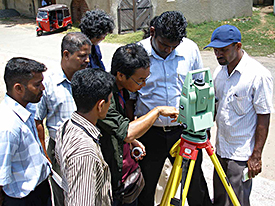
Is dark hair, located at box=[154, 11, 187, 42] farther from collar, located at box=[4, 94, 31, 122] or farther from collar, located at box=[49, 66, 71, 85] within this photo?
collar, located at box=[4, 94, 31, 122]

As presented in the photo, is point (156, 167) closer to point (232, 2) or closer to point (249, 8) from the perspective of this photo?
point (232, 2)

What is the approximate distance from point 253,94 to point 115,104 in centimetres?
113

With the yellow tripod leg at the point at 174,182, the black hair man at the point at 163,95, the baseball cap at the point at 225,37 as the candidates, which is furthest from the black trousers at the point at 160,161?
the baseball cap at the point at 225,37

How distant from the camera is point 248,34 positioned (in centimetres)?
1157

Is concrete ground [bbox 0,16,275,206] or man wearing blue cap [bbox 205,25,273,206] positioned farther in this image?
concrete ground [bbox 0,16,275,206]

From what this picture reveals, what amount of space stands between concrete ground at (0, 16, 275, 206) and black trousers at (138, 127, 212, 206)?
62 cm

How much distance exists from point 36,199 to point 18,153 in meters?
0.41

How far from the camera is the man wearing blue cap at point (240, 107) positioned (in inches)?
90.7

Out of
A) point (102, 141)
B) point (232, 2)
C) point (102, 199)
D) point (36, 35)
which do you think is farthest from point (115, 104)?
point (232, 2)

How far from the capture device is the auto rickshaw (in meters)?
13.2

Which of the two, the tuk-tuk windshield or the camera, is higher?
the tuk-tuk windshield

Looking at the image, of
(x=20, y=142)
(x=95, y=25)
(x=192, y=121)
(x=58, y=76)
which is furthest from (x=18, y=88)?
(x=95, y=25)

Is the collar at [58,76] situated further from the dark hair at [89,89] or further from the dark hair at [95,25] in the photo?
the dark hair at [95,25]

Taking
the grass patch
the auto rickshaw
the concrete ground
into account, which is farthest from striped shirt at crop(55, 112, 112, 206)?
the auto rickshaw
